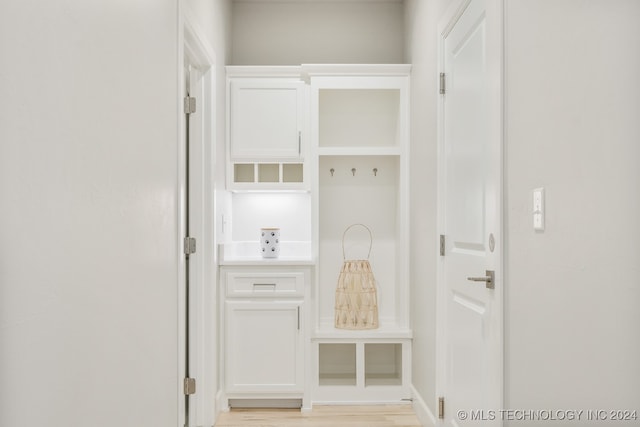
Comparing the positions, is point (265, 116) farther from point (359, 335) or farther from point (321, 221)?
Answer: point (359, 335)

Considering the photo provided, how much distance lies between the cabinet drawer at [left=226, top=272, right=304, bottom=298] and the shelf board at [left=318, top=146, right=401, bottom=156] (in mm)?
839

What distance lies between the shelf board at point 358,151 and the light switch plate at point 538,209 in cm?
207

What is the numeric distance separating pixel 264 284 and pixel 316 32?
1878mm

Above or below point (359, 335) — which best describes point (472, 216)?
above

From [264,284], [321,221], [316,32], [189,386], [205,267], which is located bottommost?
[189,386]

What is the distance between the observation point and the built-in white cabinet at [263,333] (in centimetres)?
348

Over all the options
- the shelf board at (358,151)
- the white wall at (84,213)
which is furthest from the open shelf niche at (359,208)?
the white wall at (84,213)

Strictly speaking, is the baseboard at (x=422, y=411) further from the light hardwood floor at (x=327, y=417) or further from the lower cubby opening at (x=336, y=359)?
the lower cubby opening at (x=336, y=359)

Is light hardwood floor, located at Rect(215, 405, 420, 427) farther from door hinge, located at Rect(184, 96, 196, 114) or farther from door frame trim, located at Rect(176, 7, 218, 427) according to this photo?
door hinge, located at Rect(184, 96, 196, 114)

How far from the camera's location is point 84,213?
135cm

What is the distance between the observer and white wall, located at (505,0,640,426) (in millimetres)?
1272

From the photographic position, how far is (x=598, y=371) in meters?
1.37

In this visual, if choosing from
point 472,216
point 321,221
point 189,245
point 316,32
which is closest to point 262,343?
point 189,245

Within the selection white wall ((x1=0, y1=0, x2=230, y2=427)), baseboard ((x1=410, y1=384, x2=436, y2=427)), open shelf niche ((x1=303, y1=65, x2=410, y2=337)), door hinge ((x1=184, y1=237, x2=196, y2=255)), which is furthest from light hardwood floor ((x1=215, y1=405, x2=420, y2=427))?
white wall ((x1=0, y1=0, x2=230, y2=427))
